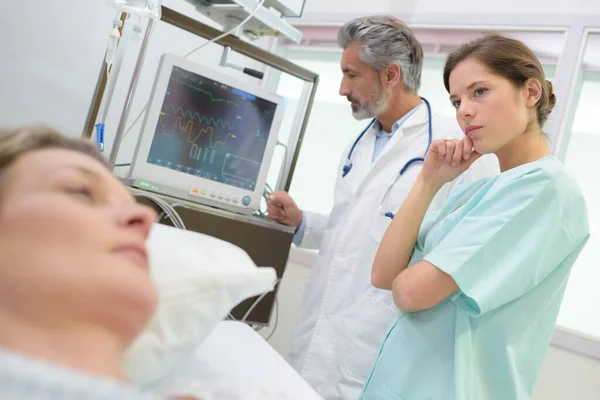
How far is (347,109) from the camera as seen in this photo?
3.10m

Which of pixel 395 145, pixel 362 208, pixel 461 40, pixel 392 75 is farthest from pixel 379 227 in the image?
pixel 461 40

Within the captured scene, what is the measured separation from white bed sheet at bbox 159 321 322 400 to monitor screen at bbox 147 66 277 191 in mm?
672

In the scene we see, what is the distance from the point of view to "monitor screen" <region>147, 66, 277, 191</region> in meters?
1.73

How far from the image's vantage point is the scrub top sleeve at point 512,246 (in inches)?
42.9

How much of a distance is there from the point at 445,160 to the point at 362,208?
475 millimetres

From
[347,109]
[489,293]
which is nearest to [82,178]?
[489,293]

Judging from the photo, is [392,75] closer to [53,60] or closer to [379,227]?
[379,227]

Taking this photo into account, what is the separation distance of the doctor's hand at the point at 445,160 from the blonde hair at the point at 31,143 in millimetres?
806

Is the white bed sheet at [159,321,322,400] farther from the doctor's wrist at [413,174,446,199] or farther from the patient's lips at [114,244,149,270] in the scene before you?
the doctor's wrist at [413,174,446,199]

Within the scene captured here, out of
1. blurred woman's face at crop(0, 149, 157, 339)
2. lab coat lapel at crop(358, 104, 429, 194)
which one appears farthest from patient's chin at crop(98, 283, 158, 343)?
lab coat lapel at crop(358, 104, 429, 194)

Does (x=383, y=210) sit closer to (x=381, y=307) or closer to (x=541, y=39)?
(x=381, y=307)

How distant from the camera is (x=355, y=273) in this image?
172 cm

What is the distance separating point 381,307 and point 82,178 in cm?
110

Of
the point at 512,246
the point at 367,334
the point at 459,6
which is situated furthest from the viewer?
the point at 459,6
